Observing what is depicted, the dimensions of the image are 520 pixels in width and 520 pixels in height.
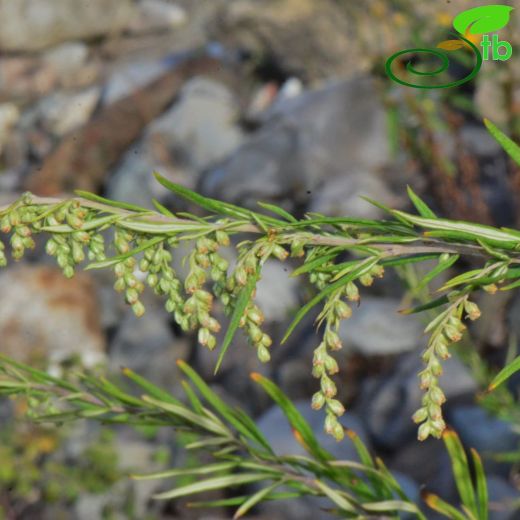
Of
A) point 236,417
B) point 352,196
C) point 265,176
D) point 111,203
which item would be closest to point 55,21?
point 265,176

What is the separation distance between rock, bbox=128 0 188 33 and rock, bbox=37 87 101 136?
2.05 metres

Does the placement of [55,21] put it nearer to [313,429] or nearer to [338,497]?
[313,429]

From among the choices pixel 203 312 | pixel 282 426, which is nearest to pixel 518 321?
pixel 282 426

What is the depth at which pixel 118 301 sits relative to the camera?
8078 millimetres

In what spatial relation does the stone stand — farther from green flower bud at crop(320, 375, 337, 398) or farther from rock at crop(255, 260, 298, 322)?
green flower bud at crop(320, 375, 337, 398)

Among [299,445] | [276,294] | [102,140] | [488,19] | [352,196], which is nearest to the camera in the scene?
[488,19]

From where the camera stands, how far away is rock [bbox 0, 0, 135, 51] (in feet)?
44.7

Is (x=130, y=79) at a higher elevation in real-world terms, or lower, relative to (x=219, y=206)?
lower

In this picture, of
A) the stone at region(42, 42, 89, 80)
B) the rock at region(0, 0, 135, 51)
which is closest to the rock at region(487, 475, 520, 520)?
the stone at region(42, 42, 89, 80)

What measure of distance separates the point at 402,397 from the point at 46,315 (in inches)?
150

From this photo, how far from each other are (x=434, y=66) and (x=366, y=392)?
102 inches

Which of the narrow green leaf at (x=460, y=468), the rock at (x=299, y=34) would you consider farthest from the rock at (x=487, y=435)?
the rock at (x=299, y=34)

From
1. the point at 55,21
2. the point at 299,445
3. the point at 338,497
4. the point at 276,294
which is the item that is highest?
the point at 338,497

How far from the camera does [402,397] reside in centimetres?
482
